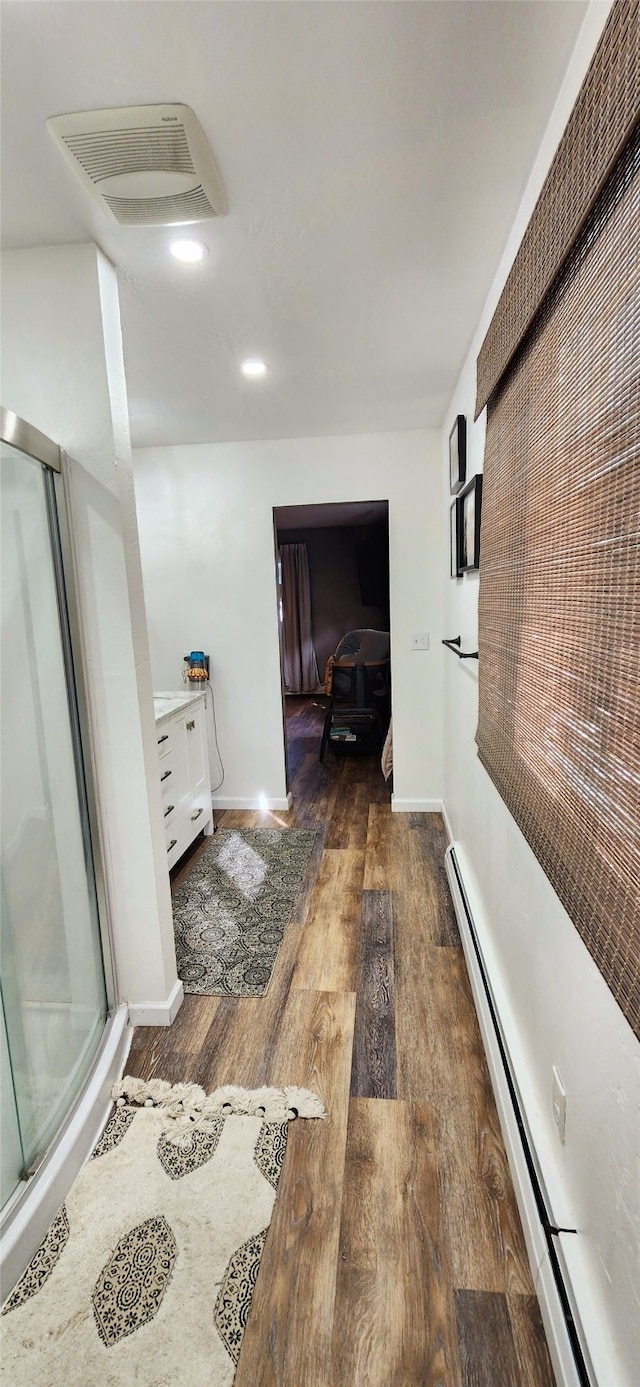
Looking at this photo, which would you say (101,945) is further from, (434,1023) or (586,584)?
(586,584)

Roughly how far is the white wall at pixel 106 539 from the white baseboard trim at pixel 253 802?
1811 millimetres

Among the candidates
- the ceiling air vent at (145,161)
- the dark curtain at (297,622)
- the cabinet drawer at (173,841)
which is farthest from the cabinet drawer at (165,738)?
the dark curtain at (297,622)

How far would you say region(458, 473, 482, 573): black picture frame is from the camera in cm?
182

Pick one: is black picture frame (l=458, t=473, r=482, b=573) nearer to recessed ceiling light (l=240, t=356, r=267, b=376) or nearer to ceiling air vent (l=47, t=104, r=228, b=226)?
recessed ceiling light (l=240, t=356, r=267, b=376)

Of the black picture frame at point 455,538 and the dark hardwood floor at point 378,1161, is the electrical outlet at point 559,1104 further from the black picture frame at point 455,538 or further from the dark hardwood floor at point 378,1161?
the black picture frame at point 455,538

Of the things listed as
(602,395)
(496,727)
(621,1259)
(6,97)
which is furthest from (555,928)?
(6,97)

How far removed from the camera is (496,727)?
Answer: 1.45 metres

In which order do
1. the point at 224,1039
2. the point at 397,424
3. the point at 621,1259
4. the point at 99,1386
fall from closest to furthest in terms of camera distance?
1. the point at 621,1259
2. the point at 99,1386
3. the point at 224,1039
4. the point at 397,424

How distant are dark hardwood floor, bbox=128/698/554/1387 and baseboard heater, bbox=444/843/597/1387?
0.20 ft

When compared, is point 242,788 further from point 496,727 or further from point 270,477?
point 496,727

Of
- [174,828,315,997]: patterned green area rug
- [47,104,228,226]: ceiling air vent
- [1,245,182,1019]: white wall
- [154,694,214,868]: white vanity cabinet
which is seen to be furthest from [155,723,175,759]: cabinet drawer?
[47,104,228,226]: ceiling air vent

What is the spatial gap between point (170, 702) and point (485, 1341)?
2424 millimetres

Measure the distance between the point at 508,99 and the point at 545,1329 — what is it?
2.24 meters

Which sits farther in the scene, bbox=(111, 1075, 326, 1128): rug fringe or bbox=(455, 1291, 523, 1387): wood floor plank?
bbox=(111, 1075, 326, 1128): rug fringe
